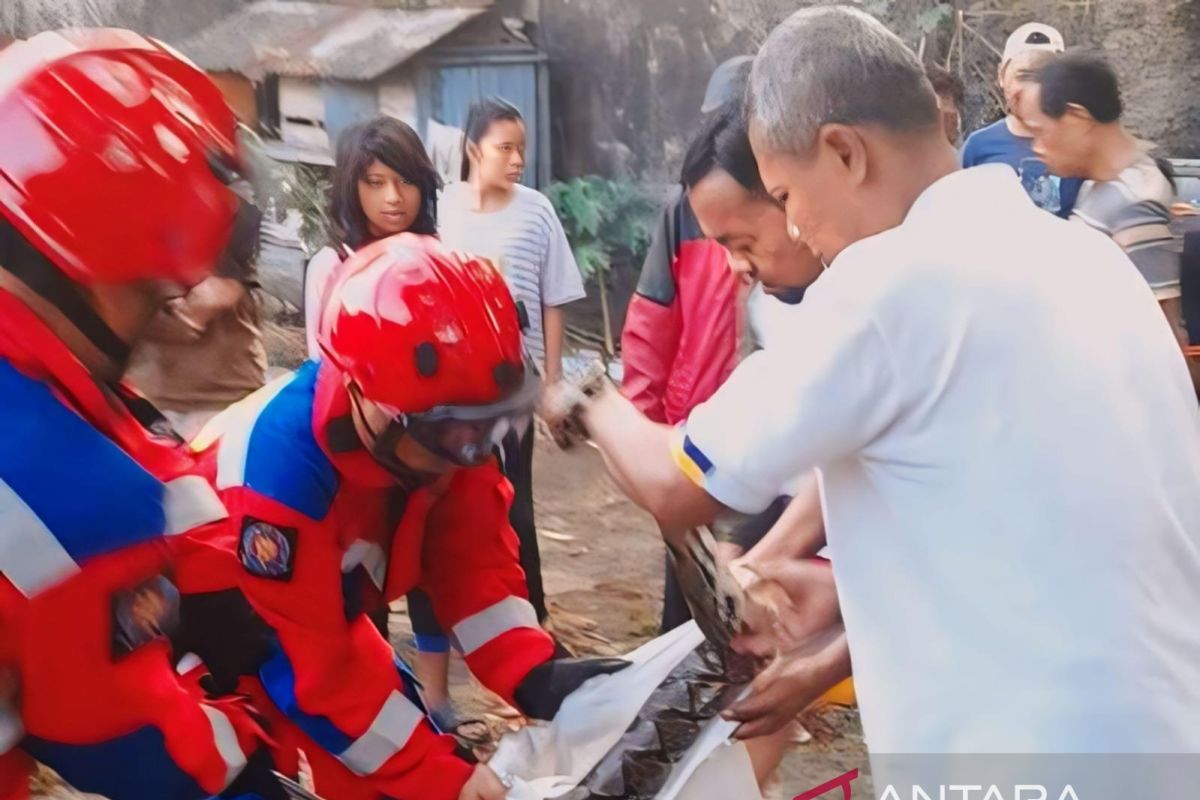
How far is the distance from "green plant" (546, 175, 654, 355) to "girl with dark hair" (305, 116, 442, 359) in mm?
176

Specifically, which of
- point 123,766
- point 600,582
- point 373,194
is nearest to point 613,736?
point 600,582

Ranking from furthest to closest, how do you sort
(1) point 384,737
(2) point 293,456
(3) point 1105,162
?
(3) point 1105,162 < (1) point 384,737 < (2) point 293,456

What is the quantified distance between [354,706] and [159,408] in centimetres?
46

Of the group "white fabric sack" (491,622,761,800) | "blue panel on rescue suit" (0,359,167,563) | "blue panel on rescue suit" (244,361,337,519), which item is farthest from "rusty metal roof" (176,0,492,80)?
"white fabric sack" (491,622,761,800)

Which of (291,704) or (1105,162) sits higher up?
(1105,162)

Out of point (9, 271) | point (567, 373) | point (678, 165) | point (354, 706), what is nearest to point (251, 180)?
point (9, 271)

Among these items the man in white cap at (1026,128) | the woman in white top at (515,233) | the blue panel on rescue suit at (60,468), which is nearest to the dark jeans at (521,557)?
the woman in white top at (515,233)

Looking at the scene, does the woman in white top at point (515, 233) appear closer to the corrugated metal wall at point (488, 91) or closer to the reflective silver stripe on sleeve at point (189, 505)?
the corrugated metal wall at point (488, 91)

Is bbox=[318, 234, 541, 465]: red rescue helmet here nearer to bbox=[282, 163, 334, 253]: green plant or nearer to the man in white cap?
bbox=[282, 163, 334, 253]: green plant

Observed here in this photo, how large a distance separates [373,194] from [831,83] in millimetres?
574

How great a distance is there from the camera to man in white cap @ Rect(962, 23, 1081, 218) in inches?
73.8

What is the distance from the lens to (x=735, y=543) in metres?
1.77

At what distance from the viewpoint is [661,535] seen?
173 centimetres

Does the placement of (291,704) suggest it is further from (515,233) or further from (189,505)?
(515,233)
